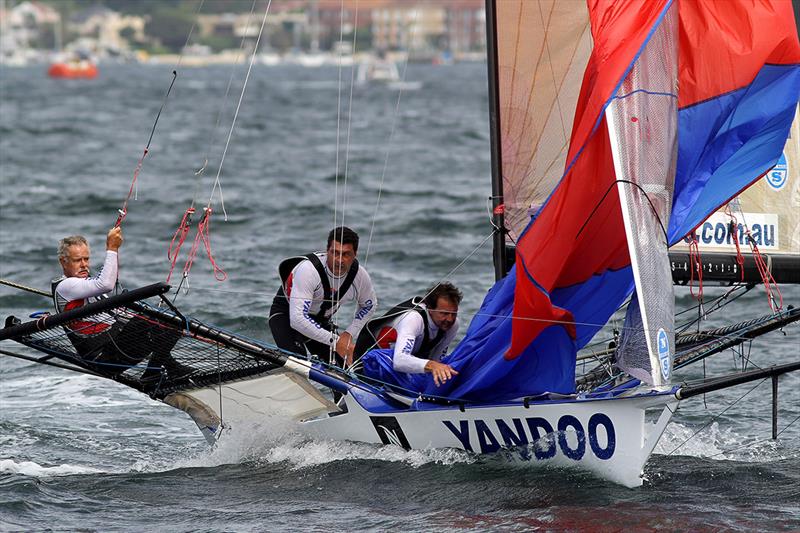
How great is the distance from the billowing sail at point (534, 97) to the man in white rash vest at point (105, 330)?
1972 mm

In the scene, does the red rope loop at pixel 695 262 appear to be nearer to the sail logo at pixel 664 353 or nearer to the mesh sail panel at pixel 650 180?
the mesh sail panel at pixel 650 180

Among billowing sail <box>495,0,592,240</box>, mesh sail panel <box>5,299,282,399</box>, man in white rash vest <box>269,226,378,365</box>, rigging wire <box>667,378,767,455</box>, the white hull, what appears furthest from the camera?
billowing sail <box>495,0,592,240</box>

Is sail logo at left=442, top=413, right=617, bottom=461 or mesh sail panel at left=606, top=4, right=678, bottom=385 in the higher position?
mesh sail panel at left=606, top=4, right=678, bottom=385

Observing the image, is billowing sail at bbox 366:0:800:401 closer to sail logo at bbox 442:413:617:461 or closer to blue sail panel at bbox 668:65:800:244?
blue sail panel at bbox 668:65:800:244

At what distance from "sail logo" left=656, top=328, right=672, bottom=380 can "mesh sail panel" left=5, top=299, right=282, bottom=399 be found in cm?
186

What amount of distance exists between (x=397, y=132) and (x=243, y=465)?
27.3 metres

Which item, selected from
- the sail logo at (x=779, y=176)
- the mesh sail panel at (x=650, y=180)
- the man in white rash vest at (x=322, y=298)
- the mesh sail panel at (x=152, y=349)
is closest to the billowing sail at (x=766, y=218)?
the sail logo at (x=779, y=176)

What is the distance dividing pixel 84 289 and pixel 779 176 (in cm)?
396

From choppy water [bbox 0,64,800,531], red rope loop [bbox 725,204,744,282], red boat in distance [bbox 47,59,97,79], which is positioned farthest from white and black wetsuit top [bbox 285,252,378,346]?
red boat in distance [bbox 47,59,97,79]

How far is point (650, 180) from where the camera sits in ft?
20.6

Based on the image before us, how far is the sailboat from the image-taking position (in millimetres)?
6227

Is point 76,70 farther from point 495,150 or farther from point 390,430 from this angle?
point 390,430

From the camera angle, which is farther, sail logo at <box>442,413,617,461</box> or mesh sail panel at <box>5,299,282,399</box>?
mesh sail panel at <box>5,299,282,399</box>

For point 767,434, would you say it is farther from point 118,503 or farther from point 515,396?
point 118,503
